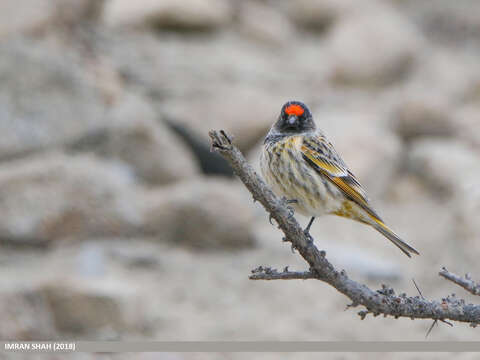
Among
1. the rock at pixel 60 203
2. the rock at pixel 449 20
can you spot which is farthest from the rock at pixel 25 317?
the rock at pixel 449 20

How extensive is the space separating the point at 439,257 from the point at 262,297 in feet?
10.2

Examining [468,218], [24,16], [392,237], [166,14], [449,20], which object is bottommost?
[392,237]

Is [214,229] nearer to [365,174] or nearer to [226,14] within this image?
[365,174]

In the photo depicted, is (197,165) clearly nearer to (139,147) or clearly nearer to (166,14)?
(139,147)

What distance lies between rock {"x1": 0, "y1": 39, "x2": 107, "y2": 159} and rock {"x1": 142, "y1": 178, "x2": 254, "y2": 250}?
2.03 meters

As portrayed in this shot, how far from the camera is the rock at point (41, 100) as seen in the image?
1202 cm

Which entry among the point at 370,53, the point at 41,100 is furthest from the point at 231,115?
the point at 370,53

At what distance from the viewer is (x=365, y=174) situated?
44.3 feet

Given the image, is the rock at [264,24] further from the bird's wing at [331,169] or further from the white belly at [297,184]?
the white belly at [297,184]

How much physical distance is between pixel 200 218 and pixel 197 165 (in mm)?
2289

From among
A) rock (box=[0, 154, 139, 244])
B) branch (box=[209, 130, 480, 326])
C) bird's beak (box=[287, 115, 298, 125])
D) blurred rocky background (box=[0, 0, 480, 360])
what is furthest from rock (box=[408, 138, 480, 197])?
branch (box=[209, 130, 480, 326])

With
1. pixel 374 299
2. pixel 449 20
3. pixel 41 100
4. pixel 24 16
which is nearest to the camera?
pixel 374 299

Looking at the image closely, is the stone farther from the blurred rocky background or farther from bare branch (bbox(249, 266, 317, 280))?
bare branch (bbox(249, 266, 317, 280))

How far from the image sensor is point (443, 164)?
13.8m
